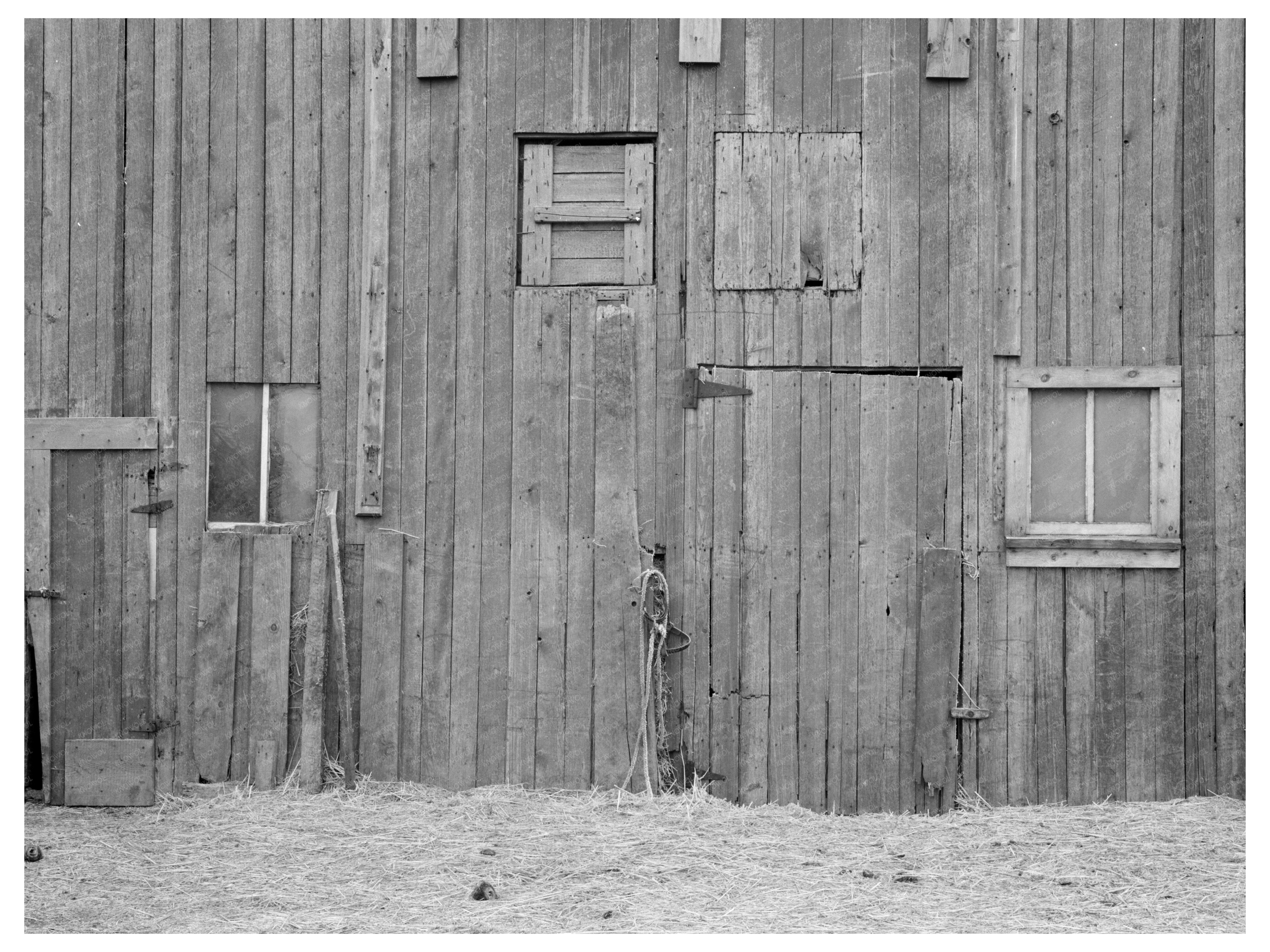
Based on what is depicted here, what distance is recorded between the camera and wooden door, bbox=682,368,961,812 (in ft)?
21.0

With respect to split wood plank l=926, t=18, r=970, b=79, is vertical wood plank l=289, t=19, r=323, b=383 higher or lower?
lower

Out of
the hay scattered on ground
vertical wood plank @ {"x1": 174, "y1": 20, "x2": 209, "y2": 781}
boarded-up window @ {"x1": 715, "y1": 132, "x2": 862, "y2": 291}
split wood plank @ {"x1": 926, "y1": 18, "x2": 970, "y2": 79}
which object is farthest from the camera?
vertical wood plank @ {"x1": 174, "y1": 20, "x2": 209, "y2": 781}

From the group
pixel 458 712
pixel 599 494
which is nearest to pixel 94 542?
pixel 458 712

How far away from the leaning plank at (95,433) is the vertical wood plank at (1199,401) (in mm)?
5725

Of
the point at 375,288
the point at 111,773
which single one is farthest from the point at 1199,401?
the point at 111,773

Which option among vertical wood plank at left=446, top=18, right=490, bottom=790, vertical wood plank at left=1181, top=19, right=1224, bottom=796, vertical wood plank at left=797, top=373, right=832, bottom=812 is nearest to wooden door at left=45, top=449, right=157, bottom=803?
vertical wood plank at left=446, top=18, right=490, bottom=790

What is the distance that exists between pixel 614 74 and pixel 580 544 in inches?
103

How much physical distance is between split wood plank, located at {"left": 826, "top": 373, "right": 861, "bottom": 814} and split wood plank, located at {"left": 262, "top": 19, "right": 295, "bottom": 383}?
10.1 ft

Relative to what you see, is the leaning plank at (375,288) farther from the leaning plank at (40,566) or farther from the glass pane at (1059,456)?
the glass pane at (1059,456)

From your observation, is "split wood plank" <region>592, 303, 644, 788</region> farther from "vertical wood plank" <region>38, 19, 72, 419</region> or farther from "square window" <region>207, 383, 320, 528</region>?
"vertical wood plank" <region>38, 19, 72, 419</region>

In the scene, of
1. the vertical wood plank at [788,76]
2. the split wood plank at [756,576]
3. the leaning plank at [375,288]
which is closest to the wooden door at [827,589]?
the split wood plank at [756,576]

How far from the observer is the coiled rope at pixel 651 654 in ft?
20.9

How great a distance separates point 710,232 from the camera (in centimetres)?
648

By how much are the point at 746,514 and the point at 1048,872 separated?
232 cm
